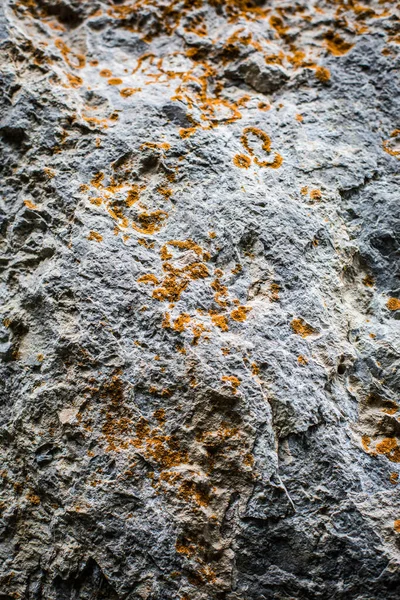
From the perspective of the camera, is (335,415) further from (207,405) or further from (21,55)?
(21,55)

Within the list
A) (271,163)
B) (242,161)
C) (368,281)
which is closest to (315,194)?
(271,163)

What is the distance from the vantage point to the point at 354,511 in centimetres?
181

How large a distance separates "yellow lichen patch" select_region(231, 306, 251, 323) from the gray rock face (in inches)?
0.9

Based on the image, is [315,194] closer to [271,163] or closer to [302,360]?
[271,163]

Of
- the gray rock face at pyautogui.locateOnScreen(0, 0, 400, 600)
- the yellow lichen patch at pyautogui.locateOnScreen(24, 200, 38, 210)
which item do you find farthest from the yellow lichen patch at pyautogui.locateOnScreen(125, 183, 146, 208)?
the yellow lichen patch at pyautogui.locateOnScreen(24, 200, 38, 210)

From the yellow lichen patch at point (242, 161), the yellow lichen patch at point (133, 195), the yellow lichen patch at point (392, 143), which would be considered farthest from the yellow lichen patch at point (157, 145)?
the yellow lichen patch at point (392, 143)

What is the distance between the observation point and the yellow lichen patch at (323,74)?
108 inches

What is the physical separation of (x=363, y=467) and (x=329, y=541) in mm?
324

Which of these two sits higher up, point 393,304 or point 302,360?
point 393,304

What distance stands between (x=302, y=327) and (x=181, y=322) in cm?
55

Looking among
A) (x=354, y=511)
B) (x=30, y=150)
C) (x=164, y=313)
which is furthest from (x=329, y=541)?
(x=30, y=150)

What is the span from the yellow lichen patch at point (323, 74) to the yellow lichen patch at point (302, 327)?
1.59 meters

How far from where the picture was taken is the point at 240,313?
2070 mm

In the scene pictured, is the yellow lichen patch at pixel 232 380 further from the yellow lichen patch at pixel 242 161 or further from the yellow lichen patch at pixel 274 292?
the yellow lichen patch at pixel 242 161
